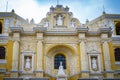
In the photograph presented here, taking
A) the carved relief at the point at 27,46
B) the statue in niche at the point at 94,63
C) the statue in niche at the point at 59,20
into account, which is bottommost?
the statue in niche at the point at 94,63

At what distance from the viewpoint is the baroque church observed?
2606 cm

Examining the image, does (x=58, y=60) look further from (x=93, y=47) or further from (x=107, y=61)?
(x=107, y=61)

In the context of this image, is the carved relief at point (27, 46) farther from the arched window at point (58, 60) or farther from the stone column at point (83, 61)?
the stone column at point (83, 61)

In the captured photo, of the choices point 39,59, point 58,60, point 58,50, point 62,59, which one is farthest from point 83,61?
point 39,59

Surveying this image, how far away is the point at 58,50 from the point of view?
92.8ft

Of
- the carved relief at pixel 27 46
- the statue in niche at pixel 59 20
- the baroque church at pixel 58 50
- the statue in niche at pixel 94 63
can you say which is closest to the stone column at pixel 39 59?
the baroque church at pixel 58 50

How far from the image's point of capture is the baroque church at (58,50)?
26062mm

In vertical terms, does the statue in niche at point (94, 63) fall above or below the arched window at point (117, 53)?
below

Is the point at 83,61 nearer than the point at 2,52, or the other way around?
the point at 83,61

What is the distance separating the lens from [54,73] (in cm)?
2708

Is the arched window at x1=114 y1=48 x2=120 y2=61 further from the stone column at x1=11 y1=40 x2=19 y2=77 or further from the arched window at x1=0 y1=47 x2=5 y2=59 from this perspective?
the arched window at x1=0 y1=47 x2=5 y2=59

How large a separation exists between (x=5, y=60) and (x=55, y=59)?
561 cm

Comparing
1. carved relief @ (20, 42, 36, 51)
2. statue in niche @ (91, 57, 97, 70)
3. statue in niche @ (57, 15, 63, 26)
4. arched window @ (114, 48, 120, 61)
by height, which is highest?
statue in niche @ (57, 15, 63, 26)

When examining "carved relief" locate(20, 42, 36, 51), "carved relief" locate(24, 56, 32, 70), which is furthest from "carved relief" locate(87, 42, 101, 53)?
"carved relief" locate(24, 56, 32, 70)
